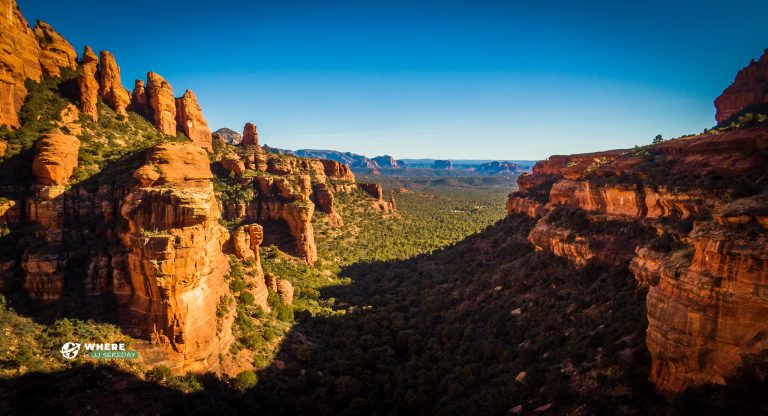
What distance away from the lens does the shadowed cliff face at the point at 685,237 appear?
Answer: 15.1m

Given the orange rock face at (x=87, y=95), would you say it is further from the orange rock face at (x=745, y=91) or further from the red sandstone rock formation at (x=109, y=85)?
the orange rock face at (x=745, y=91)

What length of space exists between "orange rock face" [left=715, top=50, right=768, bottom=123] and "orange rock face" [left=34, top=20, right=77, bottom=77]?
98560mm

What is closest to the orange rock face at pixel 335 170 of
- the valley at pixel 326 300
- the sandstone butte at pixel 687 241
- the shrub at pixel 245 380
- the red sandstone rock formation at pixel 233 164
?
the red sandstone rock formation at pixel 233 164

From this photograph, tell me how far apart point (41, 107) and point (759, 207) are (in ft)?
172

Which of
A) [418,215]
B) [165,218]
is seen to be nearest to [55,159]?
[165,218]

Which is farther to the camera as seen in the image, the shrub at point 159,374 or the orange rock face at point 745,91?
the orange rock face at point 745,91

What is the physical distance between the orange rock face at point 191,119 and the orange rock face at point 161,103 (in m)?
3.96

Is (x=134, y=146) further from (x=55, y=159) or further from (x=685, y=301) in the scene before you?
(x=685, y=301)

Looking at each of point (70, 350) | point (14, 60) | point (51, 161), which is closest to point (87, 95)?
point (14, 60)

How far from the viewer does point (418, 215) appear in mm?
120125

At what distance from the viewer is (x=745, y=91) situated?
64.6 meters

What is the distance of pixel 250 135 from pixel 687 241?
96.4 m

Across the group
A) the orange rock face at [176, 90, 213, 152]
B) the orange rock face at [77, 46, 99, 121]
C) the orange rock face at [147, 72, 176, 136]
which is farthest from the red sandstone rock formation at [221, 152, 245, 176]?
the orange rock face at [77, 46, 99, 121]

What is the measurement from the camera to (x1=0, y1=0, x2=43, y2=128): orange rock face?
3095 centimetres
